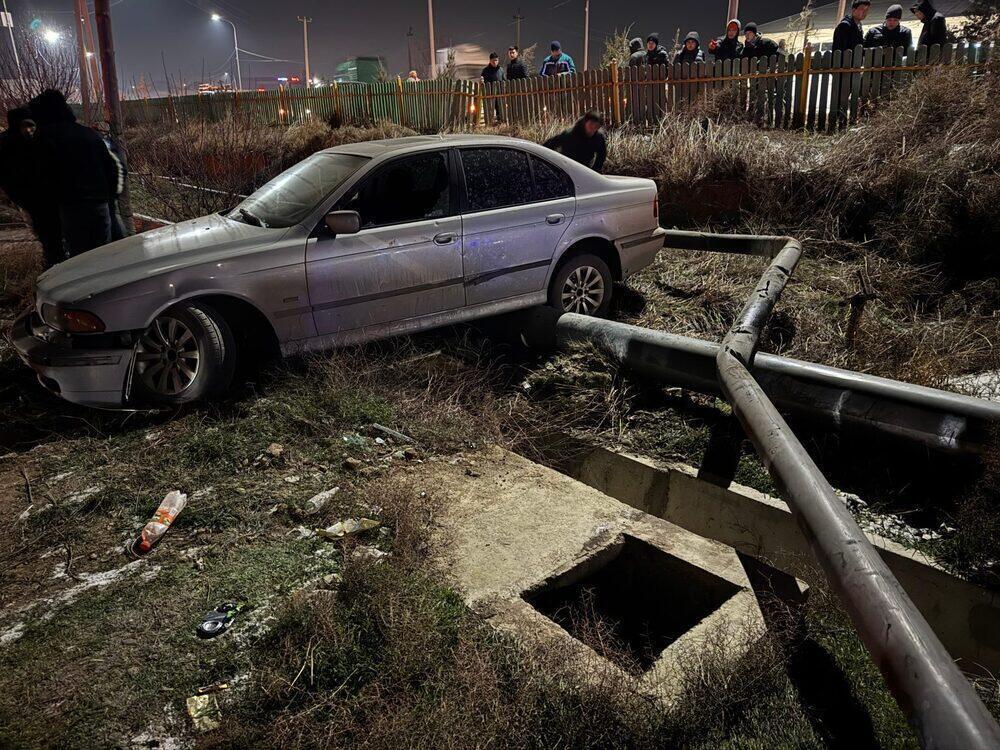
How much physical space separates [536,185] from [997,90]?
5929 millimetres

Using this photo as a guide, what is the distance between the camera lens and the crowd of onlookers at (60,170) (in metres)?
6.20

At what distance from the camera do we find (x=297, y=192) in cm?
514

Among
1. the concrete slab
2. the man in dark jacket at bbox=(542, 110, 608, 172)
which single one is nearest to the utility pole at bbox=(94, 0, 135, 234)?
the man in dark jacket at bbox=(542, 110, 608, 172)

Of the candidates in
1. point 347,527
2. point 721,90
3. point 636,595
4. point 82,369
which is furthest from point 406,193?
point 721,90

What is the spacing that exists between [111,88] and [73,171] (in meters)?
2.43

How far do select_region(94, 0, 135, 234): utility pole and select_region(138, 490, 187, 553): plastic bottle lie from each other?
5.03m

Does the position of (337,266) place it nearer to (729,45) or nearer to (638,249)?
(638,249)

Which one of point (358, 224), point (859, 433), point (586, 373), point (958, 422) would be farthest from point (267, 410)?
point (958, 422)

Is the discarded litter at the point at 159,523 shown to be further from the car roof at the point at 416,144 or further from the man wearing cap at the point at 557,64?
the man wearing cap at the point at 557,64

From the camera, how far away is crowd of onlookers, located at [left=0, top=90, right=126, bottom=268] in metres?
6.20

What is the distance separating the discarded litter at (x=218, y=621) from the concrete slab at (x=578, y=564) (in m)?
0.88

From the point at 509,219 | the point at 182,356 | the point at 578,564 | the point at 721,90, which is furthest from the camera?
the point at 721,90

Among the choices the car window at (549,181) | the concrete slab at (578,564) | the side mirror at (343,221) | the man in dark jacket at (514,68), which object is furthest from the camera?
the man in dark jacket at (514,68)

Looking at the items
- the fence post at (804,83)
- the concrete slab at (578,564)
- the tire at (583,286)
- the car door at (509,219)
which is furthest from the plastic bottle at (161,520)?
the fence post at (804,83)
